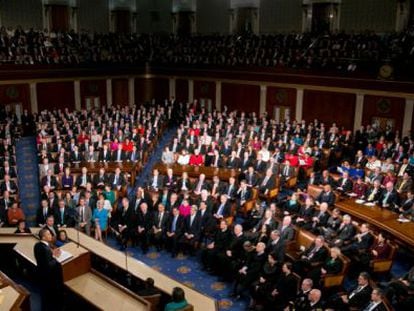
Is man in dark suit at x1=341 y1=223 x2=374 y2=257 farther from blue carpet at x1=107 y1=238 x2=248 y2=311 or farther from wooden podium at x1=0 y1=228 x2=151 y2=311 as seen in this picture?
wooden podium at x1=0 y1=228 x2=151 y2=311

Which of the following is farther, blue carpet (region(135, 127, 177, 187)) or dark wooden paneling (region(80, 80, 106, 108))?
dark wooden paneling (region(80, 80, 106, 108))

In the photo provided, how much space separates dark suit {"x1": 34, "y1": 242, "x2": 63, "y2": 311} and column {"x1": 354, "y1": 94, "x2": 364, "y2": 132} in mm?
16230

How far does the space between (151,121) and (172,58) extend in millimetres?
6907

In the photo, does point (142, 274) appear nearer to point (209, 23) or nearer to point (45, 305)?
point (45, 305)

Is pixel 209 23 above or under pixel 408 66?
above

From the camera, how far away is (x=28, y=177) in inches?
588

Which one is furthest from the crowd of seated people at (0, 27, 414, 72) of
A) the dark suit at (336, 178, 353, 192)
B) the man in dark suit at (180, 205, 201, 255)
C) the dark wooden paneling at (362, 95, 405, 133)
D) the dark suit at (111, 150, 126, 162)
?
the man in dark suit at (180, 205, 201, 255)

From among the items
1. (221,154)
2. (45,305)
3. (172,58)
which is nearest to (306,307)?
(45,305)

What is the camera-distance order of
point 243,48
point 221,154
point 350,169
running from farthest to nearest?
1. point 243,48
2. point 221,154
3. point 350,169

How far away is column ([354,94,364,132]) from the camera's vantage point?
64.3 ft

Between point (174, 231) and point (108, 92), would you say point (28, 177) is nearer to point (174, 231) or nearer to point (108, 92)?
point (174, 231)

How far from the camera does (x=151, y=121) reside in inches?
827

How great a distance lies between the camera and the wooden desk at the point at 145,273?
6402mm

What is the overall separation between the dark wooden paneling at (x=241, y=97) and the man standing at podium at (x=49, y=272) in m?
18.0
